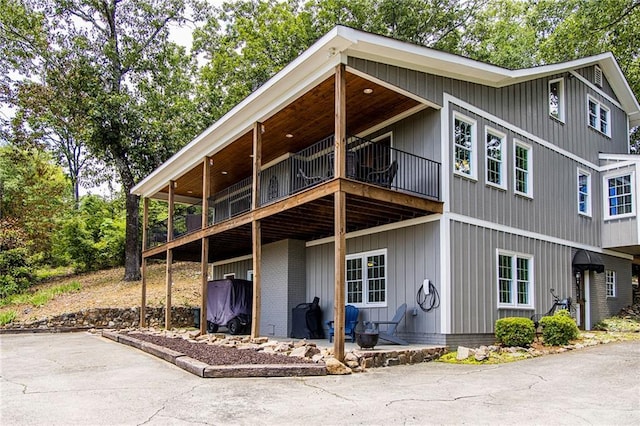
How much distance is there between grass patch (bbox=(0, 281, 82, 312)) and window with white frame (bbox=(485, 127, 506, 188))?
17462 millimetres

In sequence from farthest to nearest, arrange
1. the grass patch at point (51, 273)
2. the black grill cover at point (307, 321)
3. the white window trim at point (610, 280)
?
the grass patch at point (51, 273)
the white window trim at point (610, 280)
the black grill cover at point (307, 321)

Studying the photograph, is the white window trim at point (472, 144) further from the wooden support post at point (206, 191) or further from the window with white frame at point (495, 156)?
the wooden support post at point (206, 191)

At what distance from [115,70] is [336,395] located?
22199 mm

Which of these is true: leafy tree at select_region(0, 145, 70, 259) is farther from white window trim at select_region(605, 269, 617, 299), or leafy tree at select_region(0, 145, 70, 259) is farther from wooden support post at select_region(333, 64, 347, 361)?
white window trim at select_region(605, 269, 617, 299)

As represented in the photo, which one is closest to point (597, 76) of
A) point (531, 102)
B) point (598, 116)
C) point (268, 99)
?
point (598, 116)

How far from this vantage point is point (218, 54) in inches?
1115

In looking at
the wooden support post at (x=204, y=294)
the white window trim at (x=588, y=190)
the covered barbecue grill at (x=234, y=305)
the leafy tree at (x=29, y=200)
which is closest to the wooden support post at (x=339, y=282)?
the wooden support post at (x=204, y=294)

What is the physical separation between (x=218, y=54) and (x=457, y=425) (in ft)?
87.1

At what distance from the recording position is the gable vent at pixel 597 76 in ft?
54.9

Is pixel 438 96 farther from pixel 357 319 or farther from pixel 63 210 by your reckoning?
pixel 63 210

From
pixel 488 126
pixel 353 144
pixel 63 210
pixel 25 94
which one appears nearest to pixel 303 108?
pixel 353 144

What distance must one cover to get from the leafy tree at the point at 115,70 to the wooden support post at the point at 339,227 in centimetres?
1585

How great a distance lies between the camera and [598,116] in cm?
1695

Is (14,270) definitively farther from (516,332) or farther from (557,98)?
(557,98)
